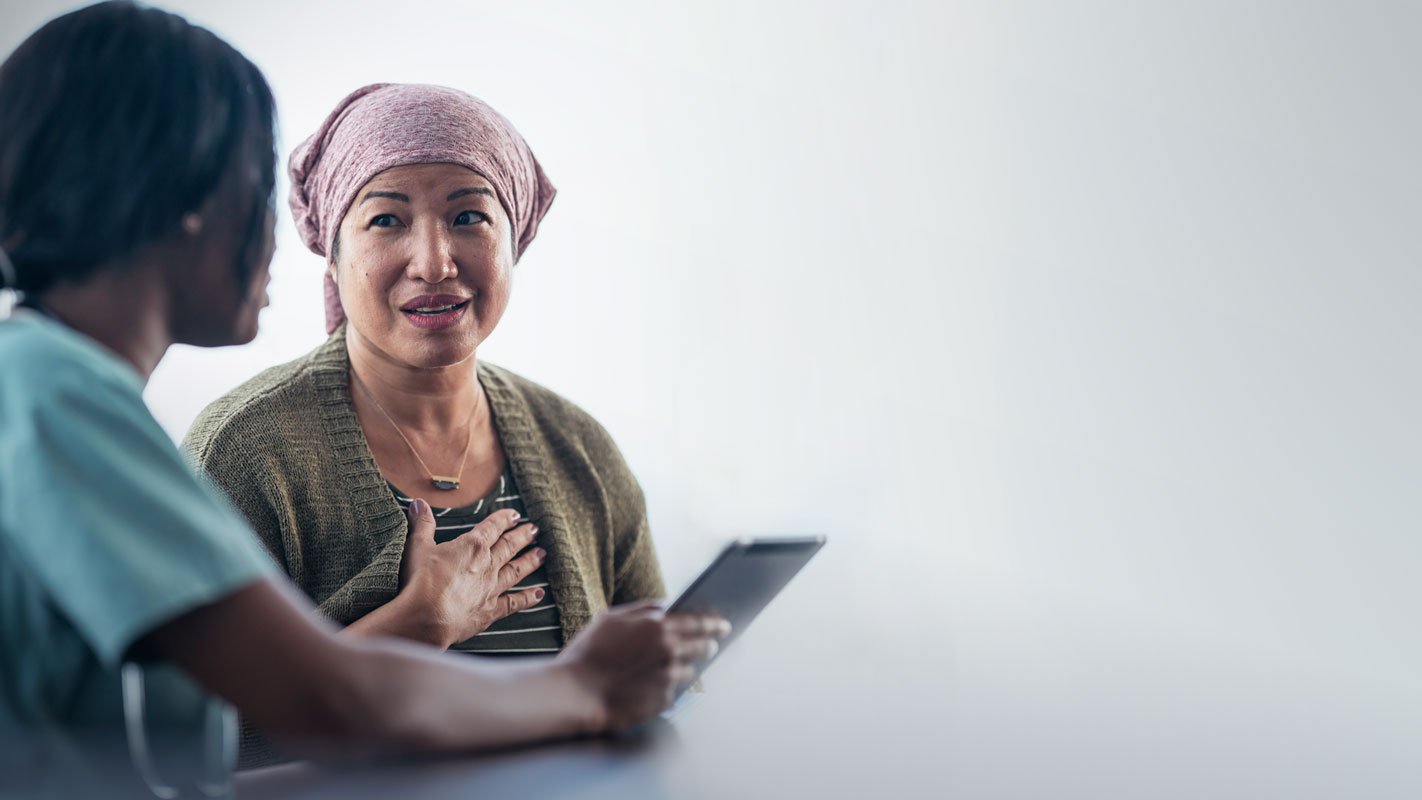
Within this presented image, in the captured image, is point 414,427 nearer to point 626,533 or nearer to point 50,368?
point 626,533

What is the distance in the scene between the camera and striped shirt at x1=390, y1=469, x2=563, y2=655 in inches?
56.1

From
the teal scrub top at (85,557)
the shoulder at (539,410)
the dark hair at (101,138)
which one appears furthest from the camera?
the shoulder at (539,410)

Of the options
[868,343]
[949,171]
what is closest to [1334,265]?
[949,171]

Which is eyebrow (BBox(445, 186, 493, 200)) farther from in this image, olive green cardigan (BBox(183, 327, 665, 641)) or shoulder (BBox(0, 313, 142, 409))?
shoulder (BBox(0, 313, 142, 409))

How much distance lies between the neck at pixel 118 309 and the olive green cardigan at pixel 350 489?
25.2 inches

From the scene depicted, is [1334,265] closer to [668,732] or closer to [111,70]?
[668,732]

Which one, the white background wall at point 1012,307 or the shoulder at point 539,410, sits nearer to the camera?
the shoulder at point 539,410

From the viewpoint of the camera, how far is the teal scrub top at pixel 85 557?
54 cm

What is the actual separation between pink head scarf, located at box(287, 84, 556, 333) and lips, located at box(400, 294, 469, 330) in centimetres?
15

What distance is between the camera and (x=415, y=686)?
2.16 ft

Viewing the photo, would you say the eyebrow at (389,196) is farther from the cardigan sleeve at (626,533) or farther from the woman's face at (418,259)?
the cardigan sleeve at (626,533)

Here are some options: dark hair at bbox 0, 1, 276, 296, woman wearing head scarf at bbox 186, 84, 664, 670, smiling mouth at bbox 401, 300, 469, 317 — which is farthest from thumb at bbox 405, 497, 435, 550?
dark hair at bbox 0, 1, 276, 296

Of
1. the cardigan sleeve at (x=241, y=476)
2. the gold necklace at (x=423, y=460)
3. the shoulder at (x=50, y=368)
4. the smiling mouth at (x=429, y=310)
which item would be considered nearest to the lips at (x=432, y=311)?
the smiling mouth at (x=429, y=310)

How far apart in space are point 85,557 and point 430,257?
93 centimetres
